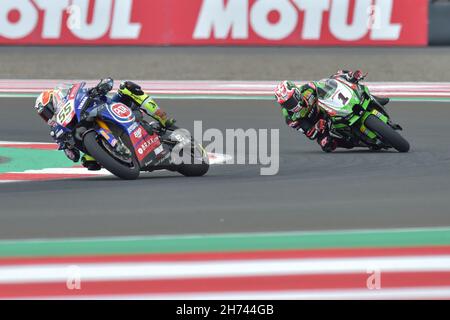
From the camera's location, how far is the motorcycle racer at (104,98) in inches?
434

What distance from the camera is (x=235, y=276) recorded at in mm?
6605

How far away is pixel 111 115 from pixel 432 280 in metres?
4.98

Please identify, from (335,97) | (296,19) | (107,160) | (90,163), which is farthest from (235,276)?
(296,19)

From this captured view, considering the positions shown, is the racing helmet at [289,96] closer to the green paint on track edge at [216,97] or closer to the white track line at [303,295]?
the green paint on track edge at [216,97]

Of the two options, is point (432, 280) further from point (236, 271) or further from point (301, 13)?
point (301, 13)

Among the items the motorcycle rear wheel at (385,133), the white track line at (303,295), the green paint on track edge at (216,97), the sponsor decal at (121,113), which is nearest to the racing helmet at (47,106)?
the sponsor decal at (121,113)

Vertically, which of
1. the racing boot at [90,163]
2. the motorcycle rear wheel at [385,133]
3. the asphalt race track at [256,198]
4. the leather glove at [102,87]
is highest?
the motorcycle rear wheel at [385,133]

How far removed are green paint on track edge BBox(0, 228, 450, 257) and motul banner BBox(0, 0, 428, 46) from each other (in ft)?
48.6

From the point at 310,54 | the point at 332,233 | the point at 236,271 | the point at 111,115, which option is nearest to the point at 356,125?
the point at 111,115

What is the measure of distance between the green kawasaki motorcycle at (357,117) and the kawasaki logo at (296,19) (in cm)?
904

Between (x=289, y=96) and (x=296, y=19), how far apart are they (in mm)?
9586

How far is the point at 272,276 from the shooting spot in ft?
21.5

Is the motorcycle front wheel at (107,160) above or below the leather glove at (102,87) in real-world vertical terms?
below
